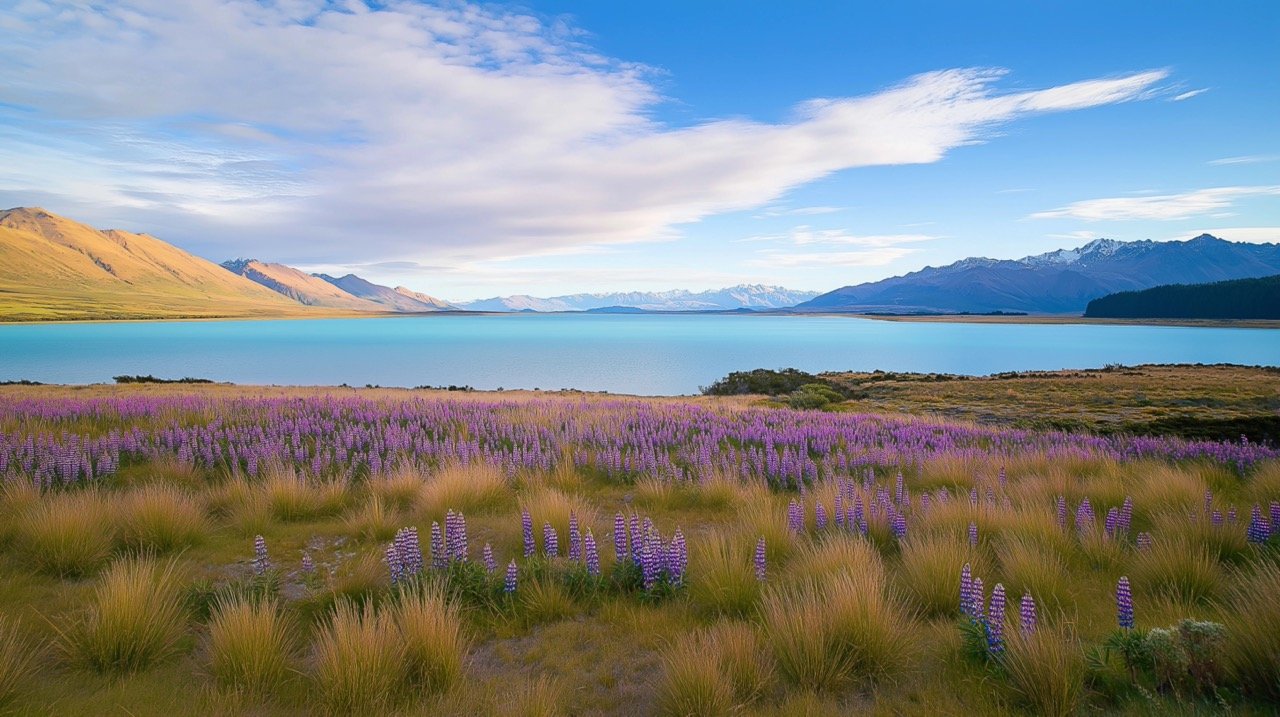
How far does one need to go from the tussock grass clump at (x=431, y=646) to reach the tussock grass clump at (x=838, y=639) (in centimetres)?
206

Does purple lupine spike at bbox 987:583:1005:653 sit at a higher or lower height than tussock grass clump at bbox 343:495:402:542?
higher

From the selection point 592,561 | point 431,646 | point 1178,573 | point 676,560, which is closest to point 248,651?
point 431,646

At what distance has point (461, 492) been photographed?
311 inches

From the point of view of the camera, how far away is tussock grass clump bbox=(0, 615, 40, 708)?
3.51m

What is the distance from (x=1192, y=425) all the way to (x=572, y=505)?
69.5 feet

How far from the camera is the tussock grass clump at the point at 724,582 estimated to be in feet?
15.6

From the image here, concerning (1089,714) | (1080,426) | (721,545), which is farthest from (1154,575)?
(1080,426)

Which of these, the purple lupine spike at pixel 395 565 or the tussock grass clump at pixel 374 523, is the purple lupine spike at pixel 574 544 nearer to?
the purple lupine spike at pixel 395 565

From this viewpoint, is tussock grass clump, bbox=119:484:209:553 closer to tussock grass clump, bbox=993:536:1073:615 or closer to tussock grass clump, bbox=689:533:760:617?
tussock grass clump, bbox=689:533:760:617

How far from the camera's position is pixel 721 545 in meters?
5.61

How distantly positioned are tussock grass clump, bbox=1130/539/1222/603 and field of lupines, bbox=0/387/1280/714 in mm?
26

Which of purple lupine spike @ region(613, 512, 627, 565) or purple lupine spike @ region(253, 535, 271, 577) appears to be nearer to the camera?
purple lupine spike @ region(253, 535, 271, 577)

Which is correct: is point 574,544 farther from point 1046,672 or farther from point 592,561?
point 1046,672

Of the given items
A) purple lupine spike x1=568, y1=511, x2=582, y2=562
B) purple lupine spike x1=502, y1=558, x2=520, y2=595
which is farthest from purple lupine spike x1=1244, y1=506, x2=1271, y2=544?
purple lupine spike x1=502, y1=558, x2=520, y2=595
